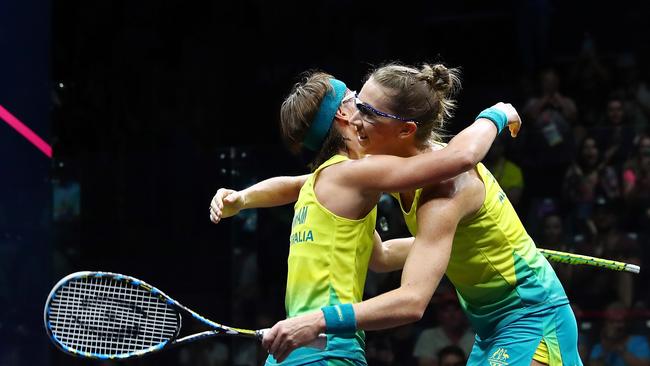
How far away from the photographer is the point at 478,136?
2773 millimetres

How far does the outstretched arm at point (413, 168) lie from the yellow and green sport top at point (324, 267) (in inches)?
4.0

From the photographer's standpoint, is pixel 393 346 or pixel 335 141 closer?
pixel 335 141

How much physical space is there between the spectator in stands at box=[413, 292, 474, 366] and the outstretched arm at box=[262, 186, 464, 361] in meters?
2.82

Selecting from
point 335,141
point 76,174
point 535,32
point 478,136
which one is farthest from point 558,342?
point 535,32

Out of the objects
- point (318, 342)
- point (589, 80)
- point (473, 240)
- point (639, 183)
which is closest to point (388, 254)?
point (473, 240)

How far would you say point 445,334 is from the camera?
17.9 ft

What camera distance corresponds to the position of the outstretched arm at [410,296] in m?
2.50

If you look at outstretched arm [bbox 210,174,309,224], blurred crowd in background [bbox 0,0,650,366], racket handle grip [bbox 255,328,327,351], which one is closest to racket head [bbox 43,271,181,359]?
outstretched arm [bbox 210,174,309,224]

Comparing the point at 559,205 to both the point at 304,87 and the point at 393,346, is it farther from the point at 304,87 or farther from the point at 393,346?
the point at 304,87

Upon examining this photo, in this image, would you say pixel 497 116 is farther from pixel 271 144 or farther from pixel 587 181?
pixel 271 144

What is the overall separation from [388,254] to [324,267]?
1.40ft

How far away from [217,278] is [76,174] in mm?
891

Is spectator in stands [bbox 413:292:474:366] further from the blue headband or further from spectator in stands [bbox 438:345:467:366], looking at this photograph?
the blue headband

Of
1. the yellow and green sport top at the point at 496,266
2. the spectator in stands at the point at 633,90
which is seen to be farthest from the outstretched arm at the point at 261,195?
the spectator in stands at the point at 633,90
